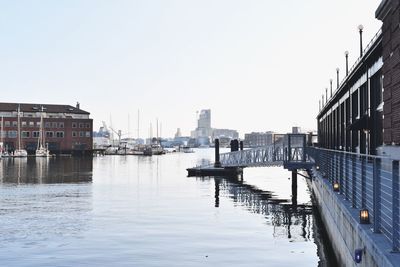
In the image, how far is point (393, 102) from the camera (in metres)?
23.2

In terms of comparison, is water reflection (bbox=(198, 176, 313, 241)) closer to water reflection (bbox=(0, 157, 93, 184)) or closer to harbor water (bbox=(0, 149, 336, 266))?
harbor water (bbox=(0, 149, 336, 266))

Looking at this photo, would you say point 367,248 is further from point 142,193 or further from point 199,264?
point 142,193

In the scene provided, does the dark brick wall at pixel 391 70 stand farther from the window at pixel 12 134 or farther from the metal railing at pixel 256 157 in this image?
the window at pixel 12 134

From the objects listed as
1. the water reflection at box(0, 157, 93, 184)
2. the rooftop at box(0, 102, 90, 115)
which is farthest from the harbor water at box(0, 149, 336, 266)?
the rooftop at box(0, 102, 90, 115)

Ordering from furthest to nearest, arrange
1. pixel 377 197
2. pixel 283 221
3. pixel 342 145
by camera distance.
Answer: pixel 342 145 → pixel 283 221 → pixel 377 197

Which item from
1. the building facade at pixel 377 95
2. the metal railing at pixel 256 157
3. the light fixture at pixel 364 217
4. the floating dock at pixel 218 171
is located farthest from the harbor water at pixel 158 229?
the floating dock at pixel 218 171

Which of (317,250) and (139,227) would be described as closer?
(317,250)

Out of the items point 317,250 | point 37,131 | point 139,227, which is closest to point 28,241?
point 139,227

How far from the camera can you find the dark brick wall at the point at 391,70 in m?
22.3

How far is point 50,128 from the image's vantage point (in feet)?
529

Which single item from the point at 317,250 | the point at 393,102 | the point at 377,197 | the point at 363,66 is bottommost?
the point at 317,250

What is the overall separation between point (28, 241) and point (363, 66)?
22949 mm

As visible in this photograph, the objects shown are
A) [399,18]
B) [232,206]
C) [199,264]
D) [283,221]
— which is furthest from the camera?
[232,206]

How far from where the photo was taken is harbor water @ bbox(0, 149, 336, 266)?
21.3 m
